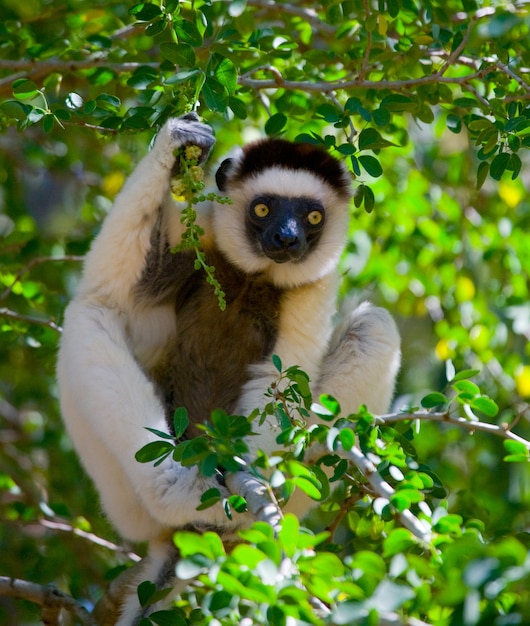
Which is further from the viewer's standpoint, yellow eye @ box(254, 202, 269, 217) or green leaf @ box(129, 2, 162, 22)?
yellow eye @ box(254, 202, 269, 217)

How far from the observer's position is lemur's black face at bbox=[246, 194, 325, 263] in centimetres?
416

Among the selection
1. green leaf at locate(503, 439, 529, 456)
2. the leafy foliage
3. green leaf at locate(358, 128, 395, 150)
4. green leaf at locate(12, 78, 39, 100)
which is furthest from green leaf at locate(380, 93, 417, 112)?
green leaf at locate(503, 439, 529, 456)

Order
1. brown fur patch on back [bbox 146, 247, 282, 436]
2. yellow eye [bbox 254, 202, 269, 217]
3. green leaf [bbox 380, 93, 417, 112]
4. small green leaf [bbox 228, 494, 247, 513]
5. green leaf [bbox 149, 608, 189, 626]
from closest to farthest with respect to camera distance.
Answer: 1. small green leaf [bbox 228, 494, 247, 513]
2. green leaf [bbox 149, 608, 189, 626]
3. green leaf [bbox 380, 93, 417, 112]
4. brown fur patch on back [bbox 146, 247, 282, 436]
5. yellow eye [bbox 254, 202, 269, 217]

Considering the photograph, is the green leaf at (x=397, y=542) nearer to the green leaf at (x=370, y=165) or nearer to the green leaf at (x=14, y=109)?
the green leaf at (x=370, y=165)

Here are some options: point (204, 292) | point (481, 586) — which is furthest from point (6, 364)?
point (481, 586)

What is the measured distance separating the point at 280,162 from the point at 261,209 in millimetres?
310

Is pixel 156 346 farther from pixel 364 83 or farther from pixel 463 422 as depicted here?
pixel 463 422

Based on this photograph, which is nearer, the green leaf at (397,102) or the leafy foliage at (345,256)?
the leafy foliage at (345,256)

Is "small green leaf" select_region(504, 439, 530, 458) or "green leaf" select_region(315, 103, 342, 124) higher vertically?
"green leaf" select_region(315, 103, 342, 124)

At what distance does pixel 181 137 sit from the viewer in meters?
3.56

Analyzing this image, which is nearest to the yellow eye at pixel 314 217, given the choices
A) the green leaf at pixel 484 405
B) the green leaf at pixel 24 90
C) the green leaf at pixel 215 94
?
the green leaf at pixel 215 94

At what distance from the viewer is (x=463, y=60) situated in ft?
14.0

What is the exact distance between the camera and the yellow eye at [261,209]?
14.4 feet

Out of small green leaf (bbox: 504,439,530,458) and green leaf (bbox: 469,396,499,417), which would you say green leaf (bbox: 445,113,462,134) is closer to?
green leaf (bbox: 469,396,499,417)
